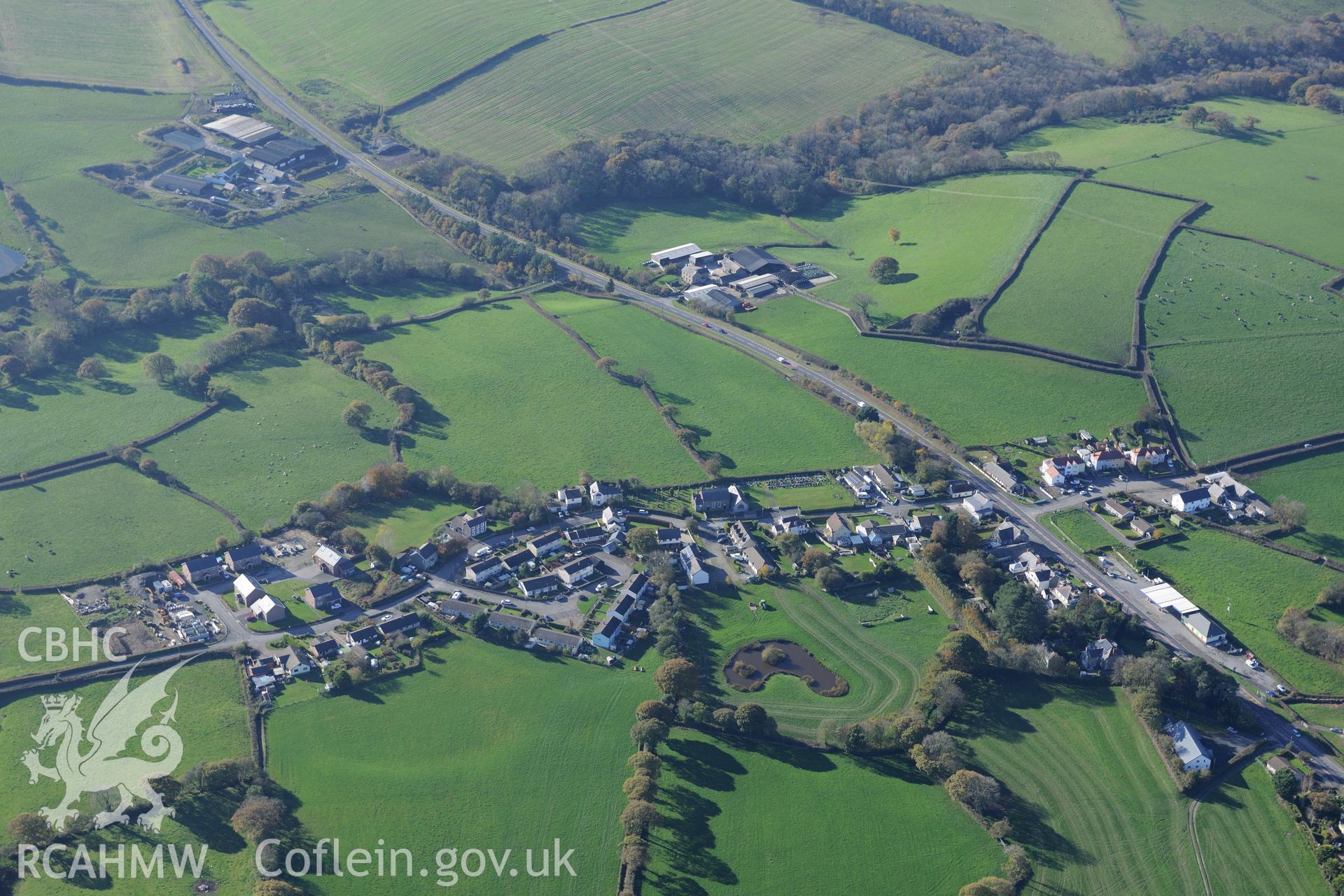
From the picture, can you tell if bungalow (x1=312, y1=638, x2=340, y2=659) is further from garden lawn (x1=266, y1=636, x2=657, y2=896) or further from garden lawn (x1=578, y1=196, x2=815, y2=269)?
garden lawn (x1=578, y1=196, x2=815, y2=269)

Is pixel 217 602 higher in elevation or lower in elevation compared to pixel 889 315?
lower

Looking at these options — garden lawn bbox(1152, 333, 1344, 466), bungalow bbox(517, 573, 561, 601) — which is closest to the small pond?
bungalow bbox(517, 573, 561, 601)

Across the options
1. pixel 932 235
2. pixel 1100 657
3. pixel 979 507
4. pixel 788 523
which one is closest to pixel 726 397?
pixel 788 523

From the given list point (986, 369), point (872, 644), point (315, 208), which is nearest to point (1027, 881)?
point (872, 644)

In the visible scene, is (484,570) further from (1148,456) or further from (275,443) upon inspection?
(1148,456)

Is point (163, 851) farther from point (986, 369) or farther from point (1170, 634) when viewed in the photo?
point (986, 369)

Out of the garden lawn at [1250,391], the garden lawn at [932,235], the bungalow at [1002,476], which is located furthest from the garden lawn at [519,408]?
the garden lawn at [1250,391]
